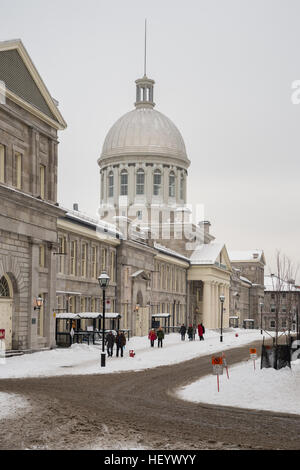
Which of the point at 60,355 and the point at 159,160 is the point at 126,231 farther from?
the point at 159,160

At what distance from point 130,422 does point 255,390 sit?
5.91 m

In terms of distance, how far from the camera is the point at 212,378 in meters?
25.1

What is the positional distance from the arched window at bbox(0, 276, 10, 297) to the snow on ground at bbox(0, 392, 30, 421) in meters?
14.7

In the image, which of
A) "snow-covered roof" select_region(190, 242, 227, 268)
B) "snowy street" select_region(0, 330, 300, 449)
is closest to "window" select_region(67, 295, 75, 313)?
"snowy street" select_region(0, 330, 300, 449)

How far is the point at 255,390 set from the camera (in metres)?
20.8

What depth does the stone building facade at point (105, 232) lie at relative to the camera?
34750 millimetres

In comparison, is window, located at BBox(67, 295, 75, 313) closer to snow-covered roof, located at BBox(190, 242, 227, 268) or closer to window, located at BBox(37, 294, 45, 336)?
window, located at BBox(37, 294, 45, 336)

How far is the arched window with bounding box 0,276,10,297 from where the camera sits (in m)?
34.4

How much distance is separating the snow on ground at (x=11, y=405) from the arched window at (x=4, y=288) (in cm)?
1467

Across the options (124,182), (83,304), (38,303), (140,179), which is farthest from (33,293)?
(124,182)

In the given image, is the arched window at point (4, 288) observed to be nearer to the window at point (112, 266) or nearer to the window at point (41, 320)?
the window at point (41, 320)

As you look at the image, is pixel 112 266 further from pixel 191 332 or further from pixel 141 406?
pixel 141 406
